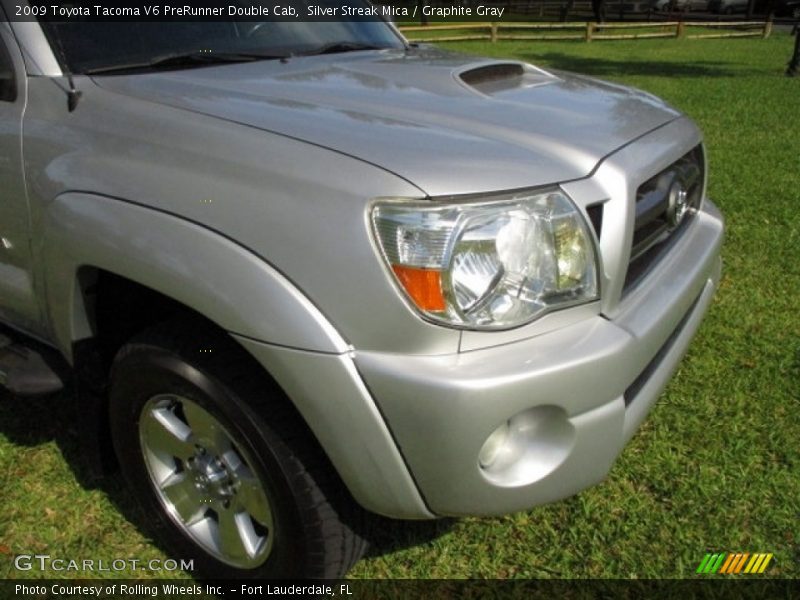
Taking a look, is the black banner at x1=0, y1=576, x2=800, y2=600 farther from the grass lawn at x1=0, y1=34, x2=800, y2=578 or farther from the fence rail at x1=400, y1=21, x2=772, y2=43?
the fence rail at x1=400, y1=21, x2=772, y2=43

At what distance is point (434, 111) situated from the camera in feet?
6.45

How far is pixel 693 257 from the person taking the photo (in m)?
2.30

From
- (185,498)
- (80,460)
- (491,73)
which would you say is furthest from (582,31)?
(185,498)

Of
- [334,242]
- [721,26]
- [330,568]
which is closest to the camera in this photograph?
[334,242]

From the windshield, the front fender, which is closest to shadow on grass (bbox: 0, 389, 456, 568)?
the front fender

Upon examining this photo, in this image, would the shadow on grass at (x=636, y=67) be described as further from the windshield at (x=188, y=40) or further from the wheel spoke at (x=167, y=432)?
the wheel spoke at (x=167, y=432)

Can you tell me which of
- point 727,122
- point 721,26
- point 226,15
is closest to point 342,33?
point 226,15

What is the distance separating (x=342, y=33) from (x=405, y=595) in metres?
2.14

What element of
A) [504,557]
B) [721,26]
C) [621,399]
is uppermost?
[621,399]

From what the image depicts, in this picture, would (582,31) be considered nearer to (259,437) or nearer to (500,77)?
(500,77)

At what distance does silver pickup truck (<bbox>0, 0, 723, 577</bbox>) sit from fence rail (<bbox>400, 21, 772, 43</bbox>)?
2174 centimetres

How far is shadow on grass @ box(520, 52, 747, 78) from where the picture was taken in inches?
599

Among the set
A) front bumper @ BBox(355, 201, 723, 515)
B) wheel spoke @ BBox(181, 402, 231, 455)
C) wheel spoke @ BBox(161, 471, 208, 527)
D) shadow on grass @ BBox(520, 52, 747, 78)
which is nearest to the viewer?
front bumper @ BBox(355, 201, 723, 515)

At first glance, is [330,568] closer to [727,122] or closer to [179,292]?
[179,292]
